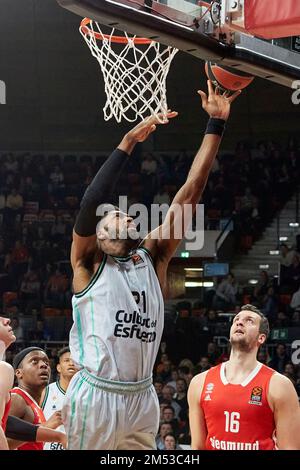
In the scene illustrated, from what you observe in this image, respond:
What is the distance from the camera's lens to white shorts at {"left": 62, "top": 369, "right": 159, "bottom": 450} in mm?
3898

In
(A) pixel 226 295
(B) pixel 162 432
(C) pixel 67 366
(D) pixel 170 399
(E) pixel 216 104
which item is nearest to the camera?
(E) pixel 216 104

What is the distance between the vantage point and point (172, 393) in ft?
33.5

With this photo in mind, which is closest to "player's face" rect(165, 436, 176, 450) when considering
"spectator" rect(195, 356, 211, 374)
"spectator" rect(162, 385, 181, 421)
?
"spectator" rect(162, 385, 181, 421)

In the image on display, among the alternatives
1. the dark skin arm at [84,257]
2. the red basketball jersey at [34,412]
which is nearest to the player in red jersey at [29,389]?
the red basketball jersey at [34,412]

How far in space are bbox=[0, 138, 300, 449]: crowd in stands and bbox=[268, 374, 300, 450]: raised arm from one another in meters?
5.32

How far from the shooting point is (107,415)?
3.90 metres

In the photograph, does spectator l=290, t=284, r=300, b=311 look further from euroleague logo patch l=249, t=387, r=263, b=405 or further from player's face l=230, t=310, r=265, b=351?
euroleague logo patch l=249, t=387, r=263, b=405

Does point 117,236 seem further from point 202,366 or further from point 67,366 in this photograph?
point 202,366

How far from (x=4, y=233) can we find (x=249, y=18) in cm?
1013

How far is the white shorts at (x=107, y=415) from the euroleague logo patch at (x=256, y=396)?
73cm

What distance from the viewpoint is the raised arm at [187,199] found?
429 cm

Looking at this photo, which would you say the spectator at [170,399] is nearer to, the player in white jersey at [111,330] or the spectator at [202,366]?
Answer: the spectator at [202,366]

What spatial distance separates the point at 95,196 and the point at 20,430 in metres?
1.55

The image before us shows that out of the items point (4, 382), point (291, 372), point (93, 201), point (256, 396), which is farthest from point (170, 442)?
point (93, 201)
